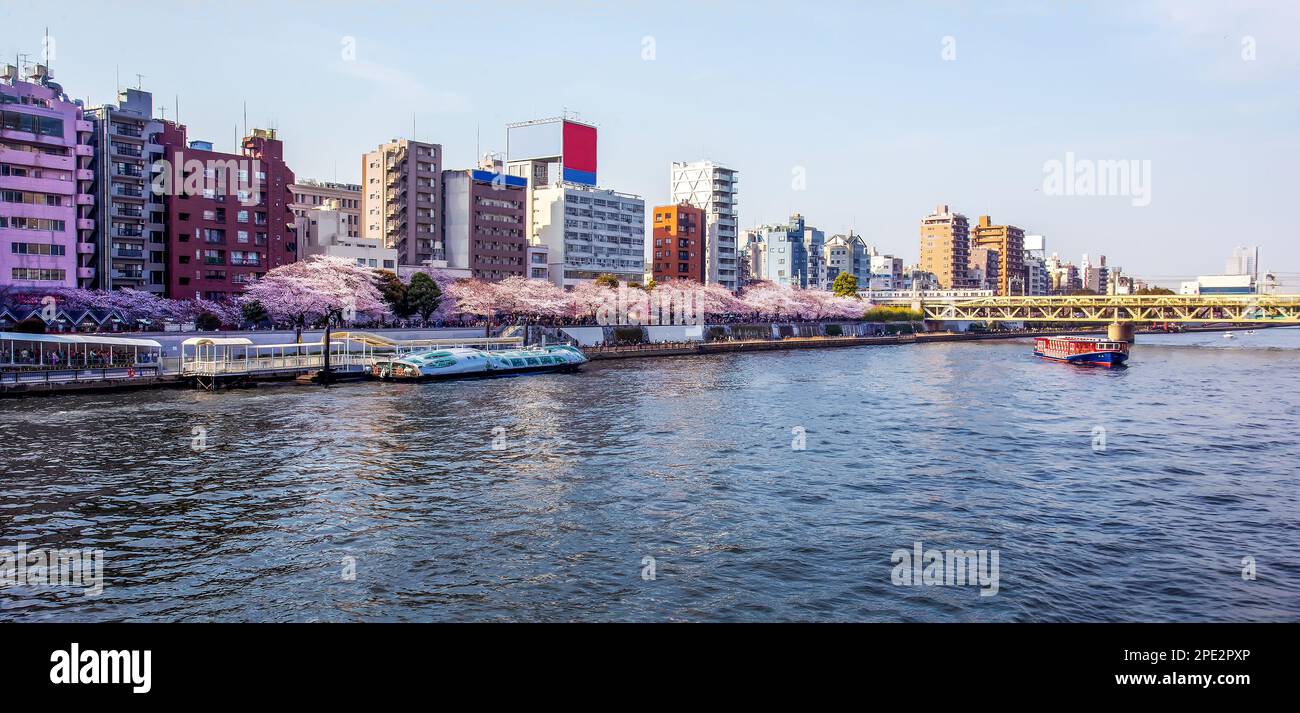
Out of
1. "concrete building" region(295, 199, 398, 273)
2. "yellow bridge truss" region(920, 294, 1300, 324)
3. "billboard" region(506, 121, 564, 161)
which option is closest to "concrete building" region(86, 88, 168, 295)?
"concrete building" region(295, 199, 398, 273)

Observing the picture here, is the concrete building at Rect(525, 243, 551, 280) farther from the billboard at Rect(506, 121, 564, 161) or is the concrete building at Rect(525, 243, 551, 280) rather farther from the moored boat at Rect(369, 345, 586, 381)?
the moored boat at Rect(369, 345, 586, 381)

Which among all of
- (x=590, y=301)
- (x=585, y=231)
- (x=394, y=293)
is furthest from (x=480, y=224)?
(x=394, y=293)

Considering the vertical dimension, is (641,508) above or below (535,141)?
below

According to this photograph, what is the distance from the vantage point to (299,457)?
107 ft

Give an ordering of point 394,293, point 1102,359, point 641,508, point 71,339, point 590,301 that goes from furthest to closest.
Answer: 1. point 590,301
2. point 1102,359
3. point 394,293
4. point 71,339
5. point 641,508

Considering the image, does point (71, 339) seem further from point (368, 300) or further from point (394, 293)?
point (394, 293)

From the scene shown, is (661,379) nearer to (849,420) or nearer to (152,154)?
(849,420)

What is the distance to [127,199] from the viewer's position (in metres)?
77.1

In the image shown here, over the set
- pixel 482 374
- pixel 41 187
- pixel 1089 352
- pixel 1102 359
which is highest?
pixel 41 187

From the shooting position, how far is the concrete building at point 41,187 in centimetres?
6738

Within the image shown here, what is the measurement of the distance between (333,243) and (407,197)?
17.6 m
